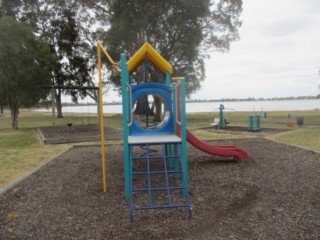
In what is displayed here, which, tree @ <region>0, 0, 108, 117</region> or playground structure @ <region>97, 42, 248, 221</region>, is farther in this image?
tree @ <region>0, 0, 108, 117</region>

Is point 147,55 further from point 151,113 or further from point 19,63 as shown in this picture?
point 151,113

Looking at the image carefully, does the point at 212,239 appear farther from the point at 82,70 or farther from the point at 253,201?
the point at 82,70

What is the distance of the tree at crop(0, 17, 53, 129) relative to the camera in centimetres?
1618

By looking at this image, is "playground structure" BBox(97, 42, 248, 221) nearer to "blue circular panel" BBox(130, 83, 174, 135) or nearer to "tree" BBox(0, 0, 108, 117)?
"blue circular panel" BBox(130, 83, 174, 135)

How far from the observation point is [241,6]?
2208cm

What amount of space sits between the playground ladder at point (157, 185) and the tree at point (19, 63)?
12230 mm

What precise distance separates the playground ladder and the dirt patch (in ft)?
0.63

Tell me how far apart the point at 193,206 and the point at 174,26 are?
17524mm

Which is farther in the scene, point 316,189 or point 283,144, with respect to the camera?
point 283,144

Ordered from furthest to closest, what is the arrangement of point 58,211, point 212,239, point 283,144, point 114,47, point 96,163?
point 114,47
point 283,144
point 96,163
point 58,211
point 212,239

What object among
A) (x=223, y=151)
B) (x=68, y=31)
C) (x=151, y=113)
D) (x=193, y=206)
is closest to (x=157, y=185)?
(x=193, y=206)

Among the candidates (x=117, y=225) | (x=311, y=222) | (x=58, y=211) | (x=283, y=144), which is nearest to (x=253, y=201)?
(x=311, y=222)

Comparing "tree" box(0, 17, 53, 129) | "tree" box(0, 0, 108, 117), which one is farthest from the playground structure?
"tree" box(0, 0, 108, 117)

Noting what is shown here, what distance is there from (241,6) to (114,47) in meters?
10.3
